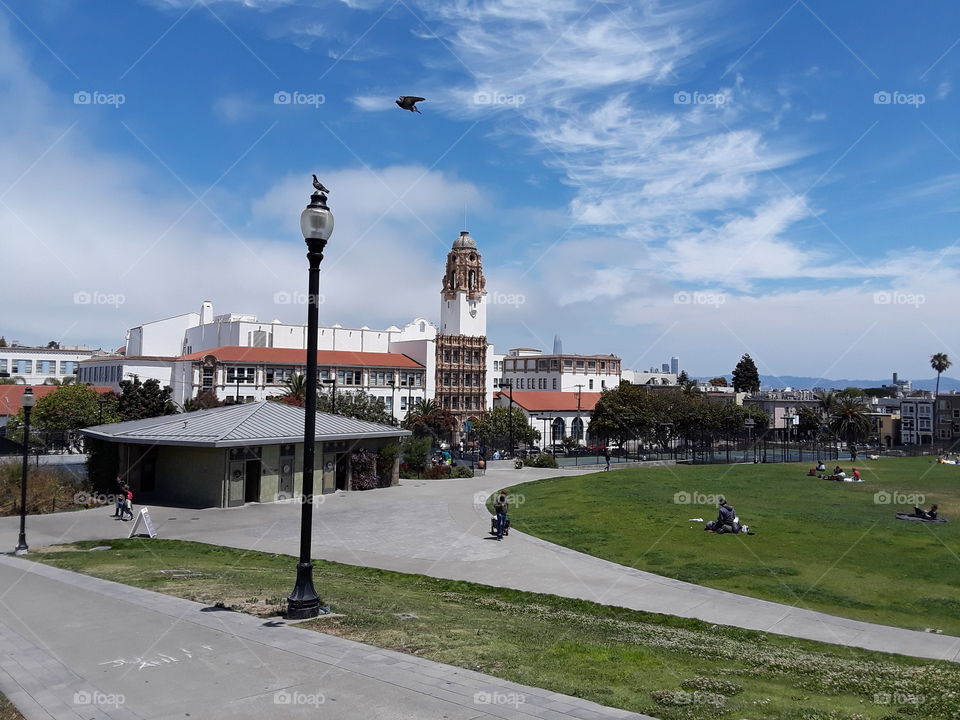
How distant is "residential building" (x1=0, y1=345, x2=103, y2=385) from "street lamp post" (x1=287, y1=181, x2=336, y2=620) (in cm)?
11437

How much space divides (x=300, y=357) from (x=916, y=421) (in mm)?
98225

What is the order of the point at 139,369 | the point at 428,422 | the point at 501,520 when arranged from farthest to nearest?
the point at 139,369 → the point at 428,422 → the point at 501,520

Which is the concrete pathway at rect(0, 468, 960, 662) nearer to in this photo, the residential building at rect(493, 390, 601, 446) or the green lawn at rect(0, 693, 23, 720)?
the green lawn at rect(0, 693, 23, 720)

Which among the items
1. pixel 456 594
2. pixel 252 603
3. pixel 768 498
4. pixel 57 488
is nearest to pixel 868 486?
pixel 768 498

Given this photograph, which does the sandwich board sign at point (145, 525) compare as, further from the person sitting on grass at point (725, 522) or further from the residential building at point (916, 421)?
the residential building at point (916, 421)

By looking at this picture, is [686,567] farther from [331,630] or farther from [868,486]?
[868,486]

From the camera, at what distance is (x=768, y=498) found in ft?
112

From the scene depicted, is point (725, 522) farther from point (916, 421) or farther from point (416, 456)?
point (916, 421)

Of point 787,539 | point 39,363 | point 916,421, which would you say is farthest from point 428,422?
point 916,421

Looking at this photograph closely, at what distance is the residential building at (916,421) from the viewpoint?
111 metres

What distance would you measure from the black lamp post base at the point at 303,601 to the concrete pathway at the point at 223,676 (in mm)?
472

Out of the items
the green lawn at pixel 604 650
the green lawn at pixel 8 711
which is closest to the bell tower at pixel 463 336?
the green lawn at pixel 604 650

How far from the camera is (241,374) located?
8119cm

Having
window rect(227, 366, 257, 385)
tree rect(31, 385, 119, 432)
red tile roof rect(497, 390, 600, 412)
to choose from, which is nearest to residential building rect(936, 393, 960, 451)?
red tile roof rect(497, 390, 600, 412)
